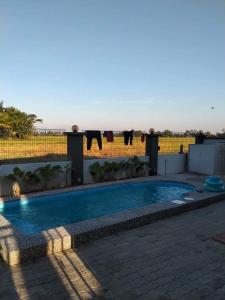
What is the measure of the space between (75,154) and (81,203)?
6.96ft

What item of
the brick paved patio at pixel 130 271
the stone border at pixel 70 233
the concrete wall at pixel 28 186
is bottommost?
the brick paved patio at pixel 130 271

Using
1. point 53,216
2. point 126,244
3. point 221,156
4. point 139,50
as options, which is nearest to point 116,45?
point 139,50

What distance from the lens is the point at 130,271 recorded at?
4000 millimetres

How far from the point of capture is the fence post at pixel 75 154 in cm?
1029

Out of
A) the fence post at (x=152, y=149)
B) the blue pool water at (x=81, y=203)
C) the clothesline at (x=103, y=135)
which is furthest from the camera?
the fence post at (x=152, y=149)

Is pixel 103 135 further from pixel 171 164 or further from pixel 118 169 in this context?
pixel 171 164

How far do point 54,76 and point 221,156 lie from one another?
487 inches

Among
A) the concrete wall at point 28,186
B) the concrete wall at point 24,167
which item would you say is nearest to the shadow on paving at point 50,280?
the concrete wall at point 28,186

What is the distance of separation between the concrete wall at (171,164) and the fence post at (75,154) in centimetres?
466

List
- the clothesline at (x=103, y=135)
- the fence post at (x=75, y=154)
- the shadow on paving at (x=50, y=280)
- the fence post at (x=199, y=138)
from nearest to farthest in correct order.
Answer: the shadow on paving at (x=50, y=280)
the fence post at (x=75, y=154)
the clothesline at (x=103, y=135)
the fence post at (x=199, y=138)

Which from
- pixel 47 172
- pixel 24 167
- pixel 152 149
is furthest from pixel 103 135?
pixel 24 167

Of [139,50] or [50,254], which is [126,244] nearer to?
[50,254]

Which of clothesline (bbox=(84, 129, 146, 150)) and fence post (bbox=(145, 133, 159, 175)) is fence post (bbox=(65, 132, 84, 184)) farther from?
fence post (bbox=(145, 133, 159, 175))

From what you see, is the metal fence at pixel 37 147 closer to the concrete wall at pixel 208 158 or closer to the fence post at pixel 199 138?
the concrete wall at pixel 208 158
